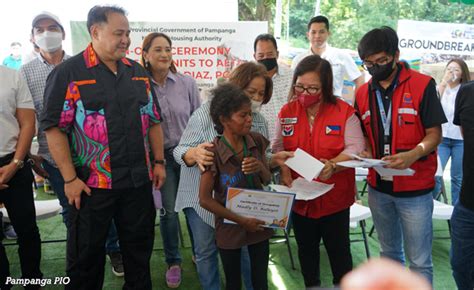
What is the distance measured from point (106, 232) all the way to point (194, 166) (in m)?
0.64

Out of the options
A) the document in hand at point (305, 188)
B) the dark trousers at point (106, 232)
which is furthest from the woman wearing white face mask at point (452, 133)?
the dark trousers at point (106, 232)

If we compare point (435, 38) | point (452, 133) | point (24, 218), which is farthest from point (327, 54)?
point (24, 218)

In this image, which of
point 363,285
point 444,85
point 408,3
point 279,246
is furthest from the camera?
point 408,3

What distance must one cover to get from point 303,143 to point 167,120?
1245 millimetres

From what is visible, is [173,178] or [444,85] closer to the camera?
[173,178]

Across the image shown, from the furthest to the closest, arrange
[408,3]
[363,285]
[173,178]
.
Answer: [408,3] < [173,178] < [363,285]

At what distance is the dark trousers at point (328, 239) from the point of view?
231cm

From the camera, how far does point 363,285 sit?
0.32 metres

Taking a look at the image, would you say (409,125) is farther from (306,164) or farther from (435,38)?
(435,38)

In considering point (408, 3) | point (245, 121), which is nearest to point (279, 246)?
point (245, 121)

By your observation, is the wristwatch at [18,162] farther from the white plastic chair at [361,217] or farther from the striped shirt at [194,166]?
→ the white plastic chair at [361,217]

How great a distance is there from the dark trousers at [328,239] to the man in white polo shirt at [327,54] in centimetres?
246

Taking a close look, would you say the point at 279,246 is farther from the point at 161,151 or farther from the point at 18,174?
the point at 18,174

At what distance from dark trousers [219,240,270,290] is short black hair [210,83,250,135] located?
68 cm
